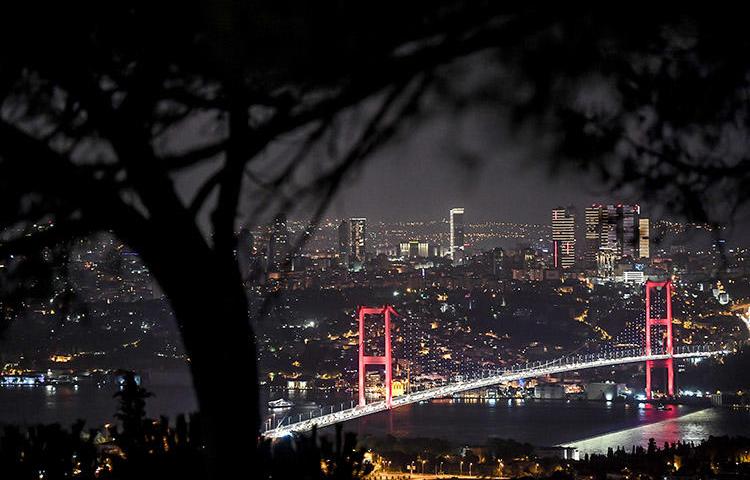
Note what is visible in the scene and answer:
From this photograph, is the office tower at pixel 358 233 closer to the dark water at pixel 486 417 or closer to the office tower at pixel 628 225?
the office tower at pixel 628 225

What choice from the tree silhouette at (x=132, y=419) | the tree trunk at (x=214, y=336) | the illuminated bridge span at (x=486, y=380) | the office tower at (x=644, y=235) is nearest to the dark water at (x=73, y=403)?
the illuminated bridge span at (x=486, y=380)

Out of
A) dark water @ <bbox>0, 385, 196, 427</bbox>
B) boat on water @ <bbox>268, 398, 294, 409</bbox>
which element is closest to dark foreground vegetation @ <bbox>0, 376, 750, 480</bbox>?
dark water @ <bbox>0, 385, 196, 427</bbox>

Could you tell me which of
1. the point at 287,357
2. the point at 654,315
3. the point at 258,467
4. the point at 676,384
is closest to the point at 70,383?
the point at 287,357

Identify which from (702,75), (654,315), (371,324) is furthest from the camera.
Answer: (654,315)

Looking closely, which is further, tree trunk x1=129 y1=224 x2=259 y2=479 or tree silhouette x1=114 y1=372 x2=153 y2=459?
tree silhouette x1=114 y1=372 x2=153 y2=459

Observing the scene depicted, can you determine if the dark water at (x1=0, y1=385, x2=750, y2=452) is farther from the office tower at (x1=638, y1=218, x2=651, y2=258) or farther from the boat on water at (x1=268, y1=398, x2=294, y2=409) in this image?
the office tower at (x1=638, y1=218, x2=651, y2=258)

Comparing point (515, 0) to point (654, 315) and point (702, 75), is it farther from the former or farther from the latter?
point (654, 315)

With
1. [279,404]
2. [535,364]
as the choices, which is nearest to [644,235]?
[279,404]

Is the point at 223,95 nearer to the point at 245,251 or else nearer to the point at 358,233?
the point at 245,251
